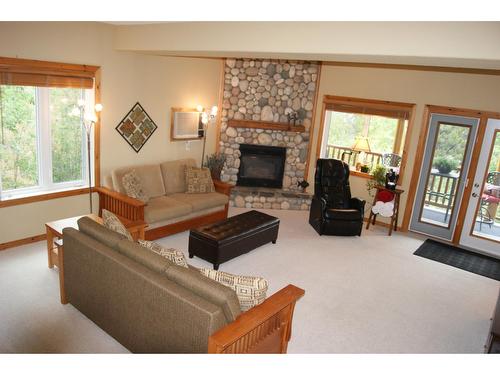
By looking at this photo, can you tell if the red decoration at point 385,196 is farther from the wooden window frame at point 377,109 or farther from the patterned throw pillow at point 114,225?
the patterned throw pillow at point 114,225

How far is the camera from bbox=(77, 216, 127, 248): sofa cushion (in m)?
3.18

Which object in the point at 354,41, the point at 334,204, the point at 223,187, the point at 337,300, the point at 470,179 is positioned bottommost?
the point at 337,300

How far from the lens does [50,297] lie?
12.5 ft

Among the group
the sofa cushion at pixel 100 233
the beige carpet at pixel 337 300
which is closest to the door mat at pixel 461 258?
the beige carpet at pixel 337 300

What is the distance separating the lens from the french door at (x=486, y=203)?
578 centimetres

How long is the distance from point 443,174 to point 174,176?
4238mm

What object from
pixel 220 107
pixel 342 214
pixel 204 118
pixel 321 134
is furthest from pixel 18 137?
pixel 321 134

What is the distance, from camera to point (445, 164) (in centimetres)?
622

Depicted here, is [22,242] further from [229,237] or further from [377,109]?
[377,109]

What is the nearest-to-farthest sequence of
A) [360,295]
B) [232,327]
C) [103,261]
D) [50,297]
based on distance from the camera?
1. [232,327]
2. [103,261]
3. [50,297]
4. [360,295]
